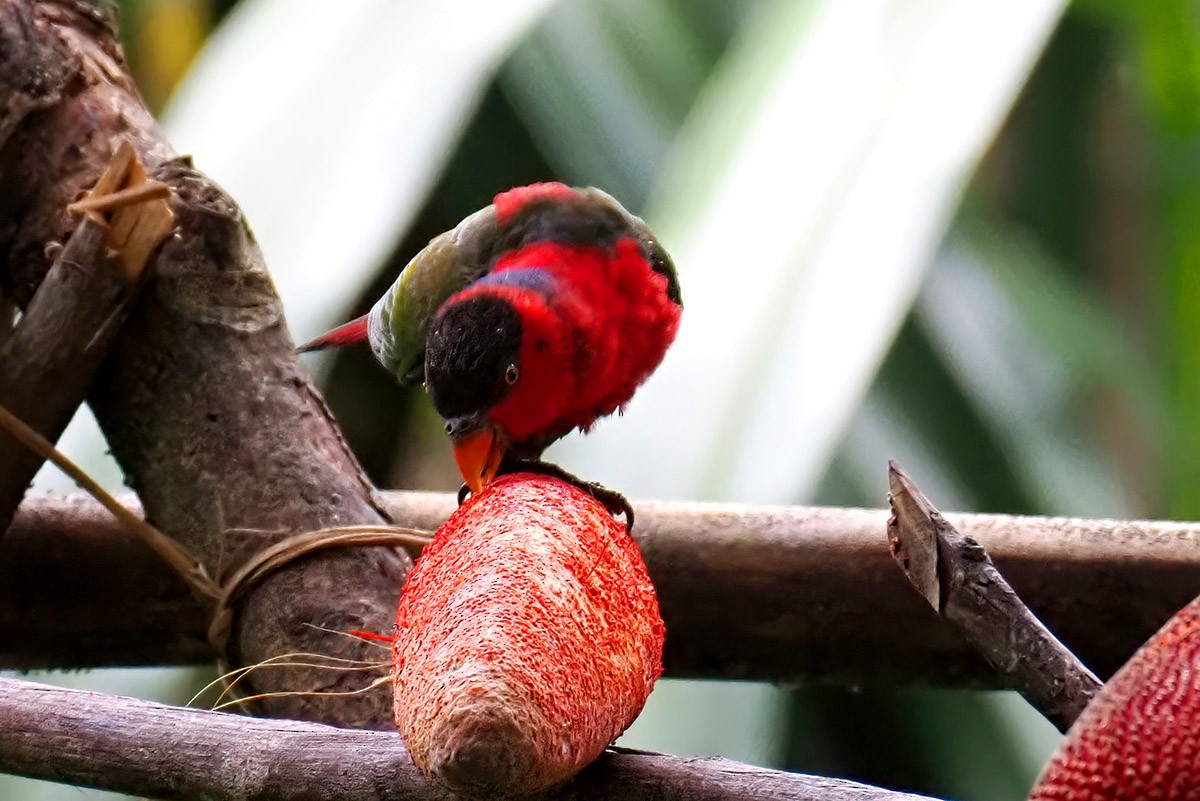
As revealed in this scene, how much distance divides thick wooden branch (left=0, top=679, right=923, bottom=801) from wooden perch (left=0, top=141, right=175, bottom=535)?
0.21 m

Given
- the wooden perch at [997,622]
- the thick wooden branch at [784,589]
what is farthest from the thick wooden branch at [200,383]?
the wooden perch at [997,622]

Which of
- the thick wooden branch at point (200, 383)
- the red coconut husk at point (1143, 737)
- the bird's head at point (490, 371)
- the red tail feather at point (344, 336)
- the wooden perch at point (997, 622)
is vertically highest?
the red coconut husk at point (1143, 737)

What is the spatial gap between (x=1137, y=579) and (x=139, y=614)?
486 mm

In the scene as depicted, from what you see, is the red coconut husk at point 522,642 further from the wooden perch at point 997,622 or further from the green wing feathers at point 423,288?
the green wing feathers at point 423,288

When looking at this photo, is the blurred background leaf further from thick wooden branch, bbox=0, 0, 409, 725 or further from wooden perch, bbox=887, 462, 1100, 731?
wooden perch, bbox=887, 462, 1100, 731

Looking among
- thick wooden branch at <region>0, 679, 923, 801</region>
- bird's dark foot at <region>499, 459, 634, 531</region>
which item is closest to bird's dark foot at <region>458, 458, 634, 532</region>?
bird's dark foot at <region>499, 459, 634, 531</region>

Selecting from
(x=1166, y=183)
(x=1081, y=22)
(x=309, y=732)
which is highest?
(x=1081, y=22)

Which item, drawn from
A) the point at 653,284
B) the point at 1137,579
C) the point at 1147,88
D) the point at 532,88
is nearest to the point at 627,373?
the point at 653,284

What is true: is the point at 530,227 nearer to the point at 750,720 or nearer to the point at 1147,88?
the point at 750,720

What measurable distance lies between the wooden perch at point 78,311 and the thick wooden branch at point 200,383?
0.07ft

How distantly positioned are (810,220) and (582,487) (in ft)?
1.15

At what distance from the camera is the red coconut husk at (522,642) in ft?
0.87

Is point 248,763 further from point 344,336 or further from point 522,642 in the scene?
point 344,336

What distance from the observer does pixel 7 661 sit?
62cm
